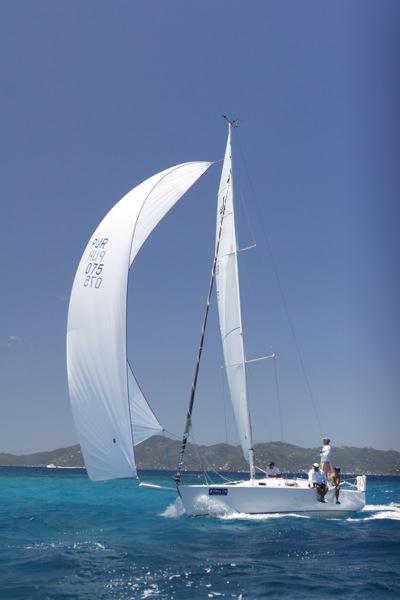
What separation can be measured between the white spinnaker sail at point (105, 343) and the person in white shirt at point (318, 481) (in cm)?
674

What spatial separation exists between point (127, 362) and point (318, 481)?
790 cm

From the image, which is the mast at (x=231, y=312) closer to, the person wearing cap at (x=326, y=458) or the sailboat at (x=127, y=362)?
the sailboat at (x=127, y=362)

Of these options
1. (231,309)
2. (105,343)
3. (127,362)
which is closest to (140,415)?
(127,362)

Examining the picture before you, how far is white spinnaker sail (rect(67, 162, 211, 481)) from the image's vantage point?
1343 centimetres

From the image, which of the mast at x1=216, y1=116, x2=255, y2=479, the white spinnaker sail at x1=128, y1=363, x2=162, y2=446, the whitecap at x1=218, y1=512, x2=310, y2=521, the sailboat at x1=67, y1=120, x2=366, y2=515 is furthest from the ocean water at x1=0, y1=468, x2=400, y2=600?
the mast at x1=216, y1=116, x2=255, y2=479

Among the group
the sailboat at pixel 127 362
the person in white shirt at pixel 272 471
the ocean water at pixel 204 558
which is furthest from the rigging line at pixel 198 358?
the person in white shirt at pixel 272 471

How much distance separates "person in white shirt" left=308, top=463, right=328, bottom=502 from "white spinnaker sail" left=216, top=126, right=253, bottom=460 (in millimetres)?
2426

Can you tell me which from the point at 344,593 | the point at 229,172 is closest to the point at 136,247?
the point at 229,172

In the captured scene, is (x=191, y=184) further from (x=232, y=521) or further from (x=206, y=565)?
(x=206, y=565)

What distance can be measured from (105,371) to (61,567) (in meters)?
4.48

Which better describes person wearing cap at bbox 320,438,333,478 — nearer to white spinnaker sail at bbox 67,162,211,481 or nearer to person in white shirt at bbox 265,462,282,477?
person in white shirt at bbox 265,462,282,477

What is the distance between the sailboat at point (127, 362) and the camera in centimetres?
1351

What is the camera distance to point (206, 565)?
10.8 m

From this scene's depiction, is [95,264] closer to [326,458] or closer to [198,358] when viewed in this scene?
[198,358]
